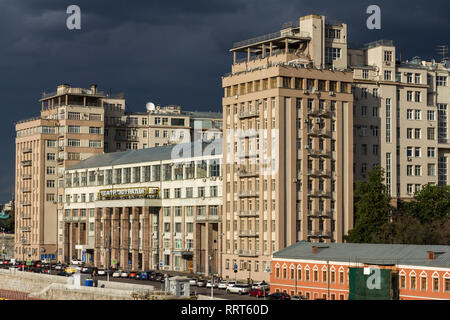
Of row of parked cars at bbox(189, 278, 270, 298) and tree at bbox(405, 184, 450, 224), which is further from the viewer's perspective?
tree at bbox(405, 184, 450, 224)

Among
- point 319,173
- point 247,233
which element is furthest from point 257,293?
point 319,173

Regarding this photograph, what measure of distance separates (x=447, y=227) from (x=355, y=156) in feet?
89.8

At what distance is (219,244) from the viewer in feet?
509

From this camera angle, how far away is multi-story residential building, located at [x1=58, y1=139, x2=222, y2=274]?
160250 millimetres

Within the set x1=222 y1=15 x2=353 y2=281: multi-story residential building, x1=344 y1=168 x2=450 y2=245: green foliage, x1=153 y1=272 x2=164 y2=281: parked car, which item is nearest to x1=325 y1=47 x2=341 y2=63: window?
x1=222 y1=15 x2=353 y2=281: multi-story residential building

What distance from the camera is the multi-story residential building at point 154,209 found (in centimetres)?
16025

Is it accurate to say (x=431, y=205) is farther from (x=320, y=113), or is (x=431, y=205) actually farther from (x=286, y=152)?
(x=286, y=152)

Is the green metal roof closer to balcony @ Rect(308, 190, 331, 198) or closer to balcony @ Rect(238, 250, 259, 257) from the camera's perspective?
balcony @ Rect(238, 250, 259, 257)

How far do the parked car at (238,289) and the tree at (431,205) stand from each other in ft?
129

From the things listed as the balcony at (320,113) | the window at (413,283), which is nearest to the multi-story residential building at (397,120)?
the balcony at (320,113)

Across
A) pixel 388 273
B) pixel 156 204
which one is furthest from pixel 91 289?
pixel 156 204

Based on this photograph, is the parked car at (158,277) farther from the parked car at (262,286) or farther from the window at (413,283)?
the window at (413,283)

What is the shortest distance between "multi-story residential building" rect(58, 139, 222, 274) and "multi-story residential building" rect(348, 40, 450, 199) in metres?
27.3

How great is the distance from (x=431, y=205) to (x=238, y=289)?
1671 inches
